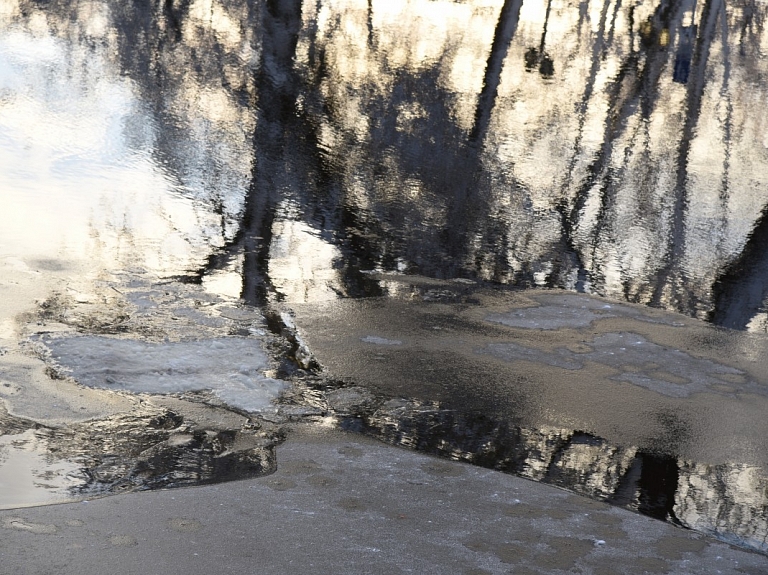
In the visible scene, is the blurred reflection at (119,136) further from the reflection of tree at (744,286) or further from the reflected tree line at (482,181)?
the reflection of tree at (744,286)

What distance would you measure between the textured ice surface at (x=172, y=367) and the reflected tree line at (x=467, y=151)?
972mm

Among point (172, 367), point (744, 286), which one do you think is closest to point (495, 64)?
point (744, 286)

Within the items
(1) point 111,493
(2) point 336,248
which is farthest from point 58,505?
(2) point 336,248

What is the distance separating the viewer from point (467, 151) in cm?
1119

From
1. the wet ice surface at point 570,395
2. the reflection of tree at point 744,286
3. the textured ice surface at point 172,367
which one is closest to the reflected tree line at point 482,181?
the reflection of tree at point 744,286

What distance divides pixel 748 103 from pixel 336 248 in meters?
10.1

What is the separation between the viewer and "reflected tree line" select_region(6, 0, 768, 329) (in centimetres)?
826

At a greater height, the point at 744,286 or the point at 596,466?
the point at 744,286

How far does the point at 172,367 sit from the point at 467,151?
6326mm

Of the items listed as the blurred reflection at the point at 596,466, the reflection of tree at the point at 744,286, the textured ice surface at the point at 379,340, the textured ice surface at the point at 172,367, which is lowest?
the blurred reflection at the point at 596,466

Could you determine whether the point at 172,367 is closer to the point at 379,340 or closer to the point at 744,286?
the point at 379,340

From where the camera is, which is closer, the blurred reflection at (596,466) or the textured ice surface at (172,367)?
the blurred reflection at (596,466)

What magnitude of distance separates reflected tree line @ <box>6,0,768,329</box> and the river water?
5 centimetres

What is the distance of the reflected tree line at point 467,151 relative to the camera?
8258mm
